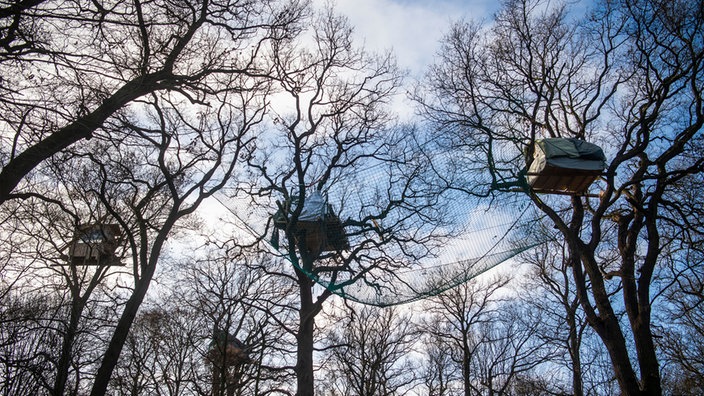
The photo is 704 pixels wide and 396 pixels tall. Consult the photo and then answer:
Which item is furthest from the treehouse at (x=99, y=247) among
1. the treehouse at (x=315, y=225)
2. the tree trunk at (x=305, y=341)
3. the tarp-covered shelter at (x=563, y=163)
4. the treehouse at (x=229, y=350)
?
the tarp-covered shelter at (x=563, y=163)

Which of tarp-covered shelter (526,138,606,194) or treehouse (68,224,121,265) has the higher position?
treehouse (68,224,121,265)

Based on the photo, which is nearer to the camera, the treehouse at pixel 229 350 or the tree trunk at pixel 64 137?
the tree trunk at pixel 64 137

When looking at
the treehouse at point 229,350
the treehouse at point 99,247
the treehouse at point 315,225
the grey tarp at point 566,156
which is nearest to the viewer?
the treehouse at point 315,225

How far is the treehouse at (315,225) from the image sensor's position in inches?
250

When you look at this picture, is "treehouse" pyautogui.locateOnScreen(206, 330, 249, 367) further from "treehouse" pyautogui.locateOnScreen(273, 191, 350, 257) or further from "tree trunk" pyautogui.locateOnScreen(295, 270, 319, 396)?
"treehouse" pyautogui.locateOnScreen(273, 191, 350, 257)

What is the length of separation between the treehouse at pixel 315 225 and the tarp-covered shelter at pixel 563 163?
272cm

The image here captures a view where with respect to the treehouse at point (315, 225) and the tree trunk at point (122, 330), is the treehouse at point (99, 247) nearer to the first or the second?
the tree trunk at point (122, 330)

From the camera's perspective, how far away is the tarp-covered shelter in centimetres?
689

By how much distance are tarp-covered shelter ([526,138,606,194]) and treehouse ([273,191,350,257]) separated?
107 inches

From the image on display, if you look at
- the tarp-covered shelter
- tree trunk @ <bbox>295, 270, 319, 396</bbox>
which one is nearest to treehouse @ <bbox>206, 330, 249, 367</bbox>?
tree trunk @ <bbox>295, 270, 319, 396</bbox>

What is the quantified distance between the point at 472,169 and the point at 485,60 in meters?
5.74

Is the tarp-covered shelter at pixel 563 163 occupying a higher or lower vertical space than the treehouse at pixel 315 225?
higher

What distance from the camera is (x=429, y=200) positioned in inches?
226

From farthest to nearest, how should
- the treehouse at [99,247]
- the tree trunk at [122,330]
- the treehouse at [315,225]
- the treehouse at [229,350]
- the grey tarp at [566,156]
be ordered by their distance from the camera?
the treehouse at [229,350]
the treehouse at [99,247]
the tree trunk at [122,330]
the grey tarp at [566,156]
the treehouse at [315,225]
